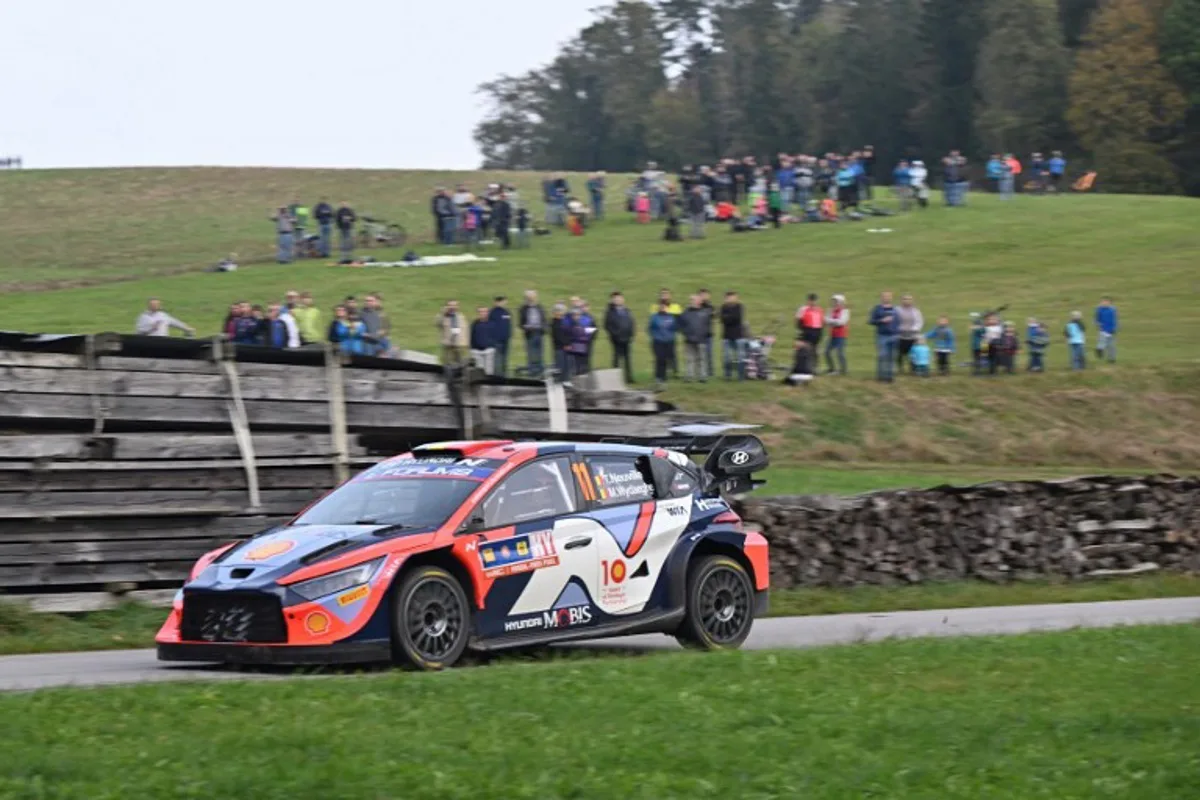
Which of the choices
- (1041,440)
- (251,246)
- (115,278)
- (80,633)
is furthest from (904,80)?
(80,633)

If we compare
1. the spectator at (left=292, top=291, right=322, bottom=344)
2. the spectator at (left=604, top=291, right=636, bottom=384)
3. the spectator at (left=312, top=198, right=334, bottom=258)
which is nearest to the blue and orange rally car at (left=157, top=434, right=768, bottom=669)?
the spectator at (left=292, top=291, right=322, bottom=344)

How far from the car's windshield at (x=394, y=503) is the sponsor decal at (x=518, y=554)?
392 millimetres

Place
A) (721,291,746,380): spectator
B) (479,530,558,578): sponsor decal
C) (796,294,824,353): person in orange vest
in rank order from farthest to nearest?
(796,294,824,353): person in orange vest → (721,291,746,380): spectator → (479,530,558,578): sponsor decal

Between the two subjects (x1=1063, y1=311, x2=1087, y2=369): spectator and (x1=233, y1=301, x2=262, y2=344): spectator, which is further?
(x1=1063, y1=311, x2=1087, y2=369): spectator

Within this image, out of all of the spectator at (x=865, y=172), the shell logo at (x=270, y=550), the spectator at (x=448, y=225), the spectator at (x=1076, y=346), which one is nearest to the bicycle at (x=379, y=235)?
the spectator at (x=448, y=225)

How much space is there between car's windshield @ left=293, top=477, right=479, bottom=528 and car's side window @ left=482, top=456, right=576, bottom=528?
0.22 meters

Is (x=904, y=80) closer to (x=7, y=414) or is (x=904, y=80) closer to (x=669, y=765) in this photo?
(x=7, y=414)

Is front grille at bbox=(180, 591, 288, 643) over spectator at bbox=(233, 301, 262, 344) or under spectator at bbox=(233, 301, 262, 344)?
under

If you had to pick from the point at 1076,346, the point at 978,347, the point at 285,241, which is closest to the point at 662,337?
the point at 978,347

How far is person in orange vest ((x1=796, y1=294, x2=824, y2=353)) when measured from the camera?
35125 mm

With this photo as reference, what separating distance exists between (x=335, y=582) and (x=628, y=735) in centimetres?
361

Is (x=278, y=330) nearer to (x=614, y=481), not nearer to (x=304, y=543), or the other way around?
(x=614, y=481)

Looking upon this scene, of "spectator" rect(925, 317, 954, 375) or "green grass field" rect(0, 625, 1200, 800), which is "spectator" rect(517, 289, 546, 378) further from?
"green grass field" rect(0, 625, 1200, 800)

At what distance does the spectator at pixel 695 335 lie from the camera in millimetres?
33656
